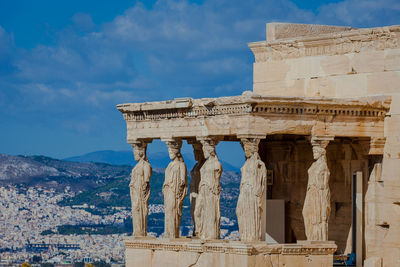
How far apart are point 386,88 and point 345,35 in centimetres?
163

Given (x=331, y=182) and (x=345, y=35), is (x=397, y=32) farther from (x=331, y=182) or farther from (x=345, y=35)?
(x=331, y=182)

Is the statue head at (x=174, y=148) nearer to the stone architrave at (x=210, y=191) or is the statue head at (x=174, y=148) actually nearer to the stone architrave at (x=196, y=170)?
the stone architrave at (x=196, y=170)

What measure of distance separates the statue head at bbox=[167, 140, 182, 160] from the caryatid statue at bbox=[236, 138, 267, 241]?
2.49 m

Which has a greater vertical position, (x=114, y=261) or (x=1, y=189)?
(x=1, y=189)

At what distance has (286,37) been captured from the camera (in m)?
30.9

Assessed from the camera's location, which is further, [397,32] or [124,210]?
[124,210]

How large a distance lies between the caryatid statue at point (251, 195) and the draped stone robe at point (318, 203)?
1.16m

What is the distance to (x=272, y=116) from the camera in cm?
2741

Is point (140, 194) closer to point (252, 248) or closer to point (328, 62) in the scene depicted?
point (252, 248)

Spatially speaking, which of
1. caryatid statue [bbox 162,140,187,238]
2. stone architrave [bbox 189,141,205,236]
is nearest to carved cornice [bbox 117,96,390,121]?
caryatid statue [bbox 162,140,187,238]

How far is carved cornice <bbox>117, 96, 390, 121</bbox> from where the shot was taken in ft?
89.1

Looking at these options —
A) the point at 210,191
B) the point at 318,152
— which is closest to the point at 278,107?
the point at 318,152

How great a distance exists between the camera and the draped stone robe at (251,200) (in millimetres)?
27188

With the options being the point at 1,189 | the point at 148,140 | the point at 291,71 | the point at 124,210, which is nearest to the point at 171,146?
the point at 148,140
